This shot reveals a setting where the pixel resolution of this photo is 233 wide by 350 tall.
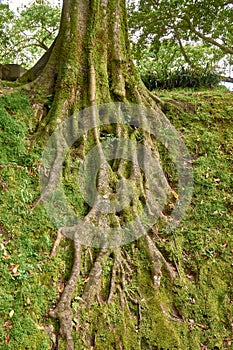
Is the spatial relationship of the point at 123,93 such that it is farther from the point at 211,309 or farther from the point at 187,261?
the point at 211,309

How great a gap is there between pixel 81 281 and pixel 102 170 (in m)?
1.50

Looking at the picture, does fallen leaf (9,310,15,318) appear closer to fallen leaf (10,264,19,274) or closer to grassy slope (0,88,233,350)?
grassy slope (0,88,233,350)

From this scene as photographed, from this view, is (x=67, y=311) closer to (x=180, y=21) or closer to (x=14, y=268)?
(x=14, y=268)

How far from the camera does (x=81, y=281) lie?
3.63 m

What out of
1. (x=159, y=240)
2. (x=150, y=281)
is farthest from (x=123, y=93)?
(x=150, y=281)

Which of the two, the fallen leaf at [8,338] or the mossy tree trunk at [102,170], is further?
the mossy tree trunk at [102,170]

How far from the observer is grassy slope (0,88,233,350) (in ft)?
10.4

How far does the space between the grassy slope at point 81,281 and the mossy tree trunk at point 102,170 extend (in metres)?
0.09

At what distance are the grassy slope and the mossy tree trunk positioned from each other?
9 centimetres

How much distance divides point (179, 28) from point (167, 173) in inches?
305

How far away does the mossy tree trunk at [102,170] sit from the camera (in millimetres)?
3428

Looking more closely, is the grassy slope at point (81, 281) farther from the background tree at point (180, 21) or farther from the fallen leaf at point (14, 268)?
the background tree at point (180, 21)

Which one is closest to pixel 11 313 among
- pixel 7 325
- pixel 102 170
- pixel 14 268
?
pixel 7 325

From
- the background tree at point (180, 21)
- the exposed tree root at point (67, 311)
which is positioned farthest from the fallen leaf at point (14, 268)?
the background tree at point (180, 21)
